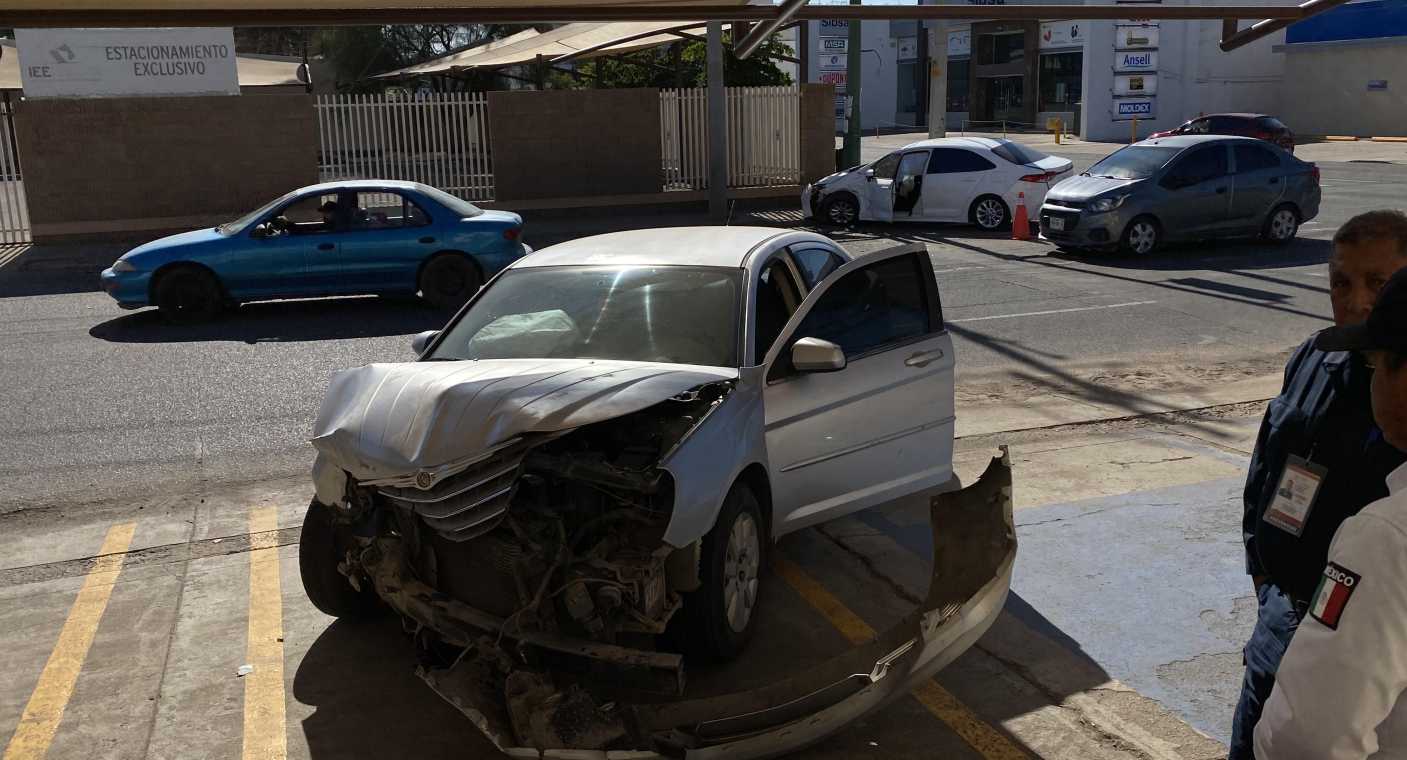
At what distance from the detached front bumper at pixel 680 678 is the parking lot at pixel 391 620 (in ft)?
0.97

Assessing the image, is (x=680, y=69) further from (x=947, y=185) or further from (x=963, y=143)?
(x=947, y=185)

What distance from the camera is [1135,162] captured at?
17.7 meters

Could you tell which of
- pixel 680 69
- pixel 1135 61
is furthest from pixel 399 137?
pixel 1135 61

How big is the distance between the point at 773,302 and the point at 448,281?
8.47 metres

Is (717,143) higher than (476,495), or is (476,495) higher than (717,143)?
(717,143)

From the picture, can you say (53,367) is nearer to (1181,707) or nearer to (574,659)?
(574,659)

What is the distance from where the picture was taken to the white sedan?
2005cm

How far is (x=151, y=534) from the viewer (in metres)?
6.84

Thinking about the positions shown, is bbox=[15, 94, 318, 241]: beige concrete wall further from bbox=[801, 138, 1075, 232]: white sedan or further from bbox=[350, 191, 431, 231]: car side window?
bbox=[801, 138, 1075, 232]: white sedan

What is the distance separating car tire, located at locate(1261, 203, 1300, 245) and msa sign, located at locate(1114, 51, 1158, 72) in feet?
117

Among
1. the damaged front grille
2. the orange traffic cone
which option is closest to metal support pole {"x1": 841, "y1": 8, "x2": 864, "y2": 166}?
the orange traffic cone

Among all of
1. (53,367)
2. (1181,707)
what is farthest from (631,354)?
(53,367)

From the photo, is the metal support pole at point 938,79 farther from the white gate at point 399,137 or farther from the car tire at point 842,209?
the white gate at point 399,137

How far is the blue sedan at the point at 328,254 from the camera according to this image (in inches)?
514
